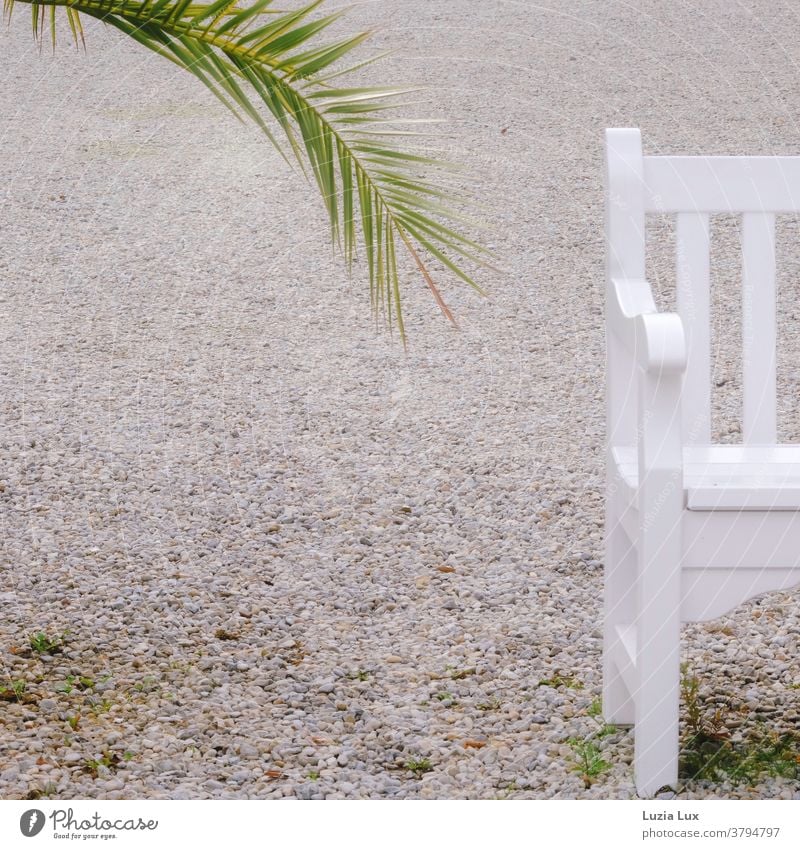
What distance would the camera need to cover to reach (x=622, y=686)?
2.38m

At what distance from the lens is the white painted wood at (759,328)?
7.86ft

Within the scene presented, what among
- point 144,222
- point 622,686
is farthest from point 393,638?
point 144,222

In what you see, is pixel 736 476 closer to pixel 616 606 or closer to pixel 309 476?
pixel 616 606

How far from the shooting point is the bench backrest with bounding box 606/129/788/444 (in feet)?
7.61

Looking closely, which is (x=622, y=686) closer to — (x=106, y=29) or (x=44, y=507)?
(x=44, y=507)

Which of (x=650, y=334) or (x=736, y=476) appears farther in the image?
(x=736, y=476)

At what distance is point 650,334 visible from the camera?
1.89 m

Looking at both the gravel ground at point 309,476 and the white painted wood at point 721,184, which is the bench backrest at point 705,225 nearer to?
the white painted wood at point 721,184

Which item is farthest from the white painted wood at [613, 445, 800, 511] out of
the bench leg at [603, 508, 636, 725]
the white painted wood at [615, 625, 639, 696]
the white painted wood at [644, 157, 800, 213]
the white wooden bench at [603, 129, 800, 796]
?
the white painted wood at [644, 157, 800, 213]

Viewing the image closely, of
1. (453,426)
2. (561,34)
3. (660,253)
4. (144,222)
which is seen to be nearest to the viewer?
(453,426)

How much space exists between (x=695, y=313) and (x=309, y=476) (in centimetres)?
189

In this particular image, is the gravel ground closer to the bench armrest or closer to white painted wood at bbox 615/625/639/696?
white painted wood at bbox 615/625/639/696

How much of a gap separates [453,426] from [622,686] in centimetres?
218

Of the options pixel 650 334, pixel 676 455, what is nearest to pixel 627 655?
pixel 676 455
